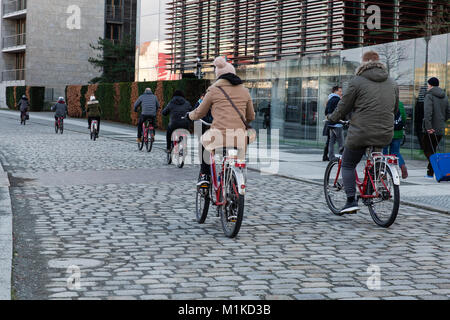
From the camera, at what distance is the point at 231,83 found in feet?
23.3

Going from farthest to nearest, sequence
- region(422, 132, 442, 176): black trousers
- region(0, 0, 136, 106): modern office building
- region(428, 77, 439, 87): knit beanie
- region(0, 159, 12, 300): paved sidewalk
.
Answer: region(0, 0, 136, 106): modern office building
region(422, 132, 442, 176): black trousers
region(428, 77, 439, 87): knit beanie
region(0, 159, 12, 300): paved sidewalk

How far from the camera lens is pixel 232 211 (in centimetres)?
688

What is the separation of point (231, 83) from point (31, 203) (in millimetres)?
3543

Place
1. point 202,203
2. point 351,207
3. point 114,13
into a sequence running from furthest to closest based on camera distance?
point 114,13, point 351,207, point 202,203

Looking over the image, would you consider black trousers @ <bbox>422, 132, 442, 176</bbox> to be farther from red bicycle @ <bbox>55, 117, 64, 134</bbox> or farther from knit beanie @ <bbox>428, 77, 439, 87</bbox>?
red bicycle @ <bbox>55, 117, 64, 134</bbox>

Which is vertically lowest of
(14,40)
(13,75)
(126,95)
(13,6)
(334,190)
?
(334,190)

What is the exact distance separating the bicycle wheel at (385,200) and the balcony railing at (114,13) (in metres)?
53.4

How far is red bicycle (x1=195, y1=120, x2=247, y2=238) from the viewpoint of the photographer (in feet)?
21.9

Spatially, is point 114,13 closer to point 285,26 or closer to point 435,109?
point 285,26

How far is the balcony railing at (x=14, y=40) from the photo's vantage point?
58.7 metres

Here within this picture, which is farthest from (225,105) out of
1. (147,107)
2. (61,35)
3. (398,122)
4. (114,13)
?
(114,13)

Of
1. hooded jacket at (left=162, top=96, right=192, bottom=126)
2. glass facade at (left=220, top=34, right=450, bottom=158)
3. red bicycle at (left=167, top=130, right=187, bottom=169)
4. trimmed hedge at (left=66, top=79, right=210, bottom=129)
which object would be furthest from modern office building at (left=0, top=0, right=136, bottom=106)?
red bicycle at (left=167, top=130, right=187, bottom=169)

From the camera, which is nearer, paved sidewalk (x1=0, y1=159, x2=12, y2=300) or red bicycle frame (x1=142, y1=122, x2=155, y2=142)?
Answer: paved sidewalk (x1=0, y1=159, x2=12, y2=300)

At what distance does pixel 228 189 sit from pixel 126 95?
2915cm
